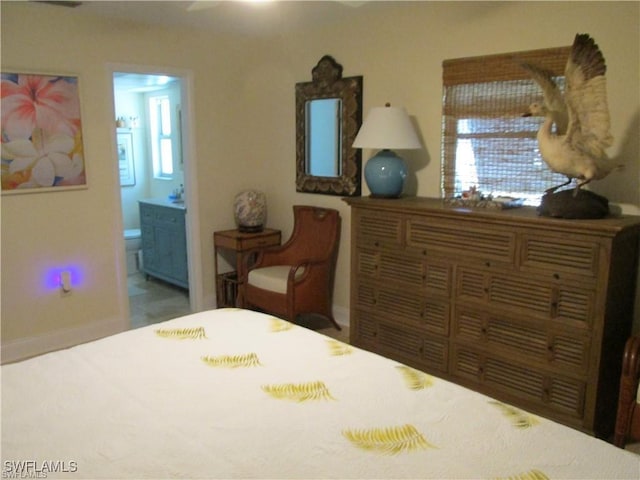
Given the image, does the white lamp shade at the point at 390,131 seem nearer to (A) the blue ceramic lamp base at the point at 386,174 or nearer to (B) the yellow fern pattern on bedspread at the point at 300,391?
(A) the blue ceramic lamp base at the point at 386,174

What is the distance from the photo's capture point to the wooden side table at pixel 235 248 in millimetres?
4375

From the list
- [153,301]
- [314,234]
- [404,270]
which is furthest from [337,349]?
[153,301]

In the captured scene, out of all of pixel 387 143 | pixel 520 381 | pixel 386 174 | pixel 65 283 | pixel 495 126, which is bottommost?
pixel 520 381

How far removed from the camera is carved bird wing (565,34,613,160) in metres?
2.41

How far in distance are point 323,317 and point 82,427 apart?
302cm

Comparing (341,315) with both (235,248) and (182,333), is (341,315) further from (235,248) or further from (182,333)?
(182,333)

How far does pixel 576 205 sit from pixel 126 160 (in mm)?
5424

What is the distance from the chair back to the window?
2.53 metres

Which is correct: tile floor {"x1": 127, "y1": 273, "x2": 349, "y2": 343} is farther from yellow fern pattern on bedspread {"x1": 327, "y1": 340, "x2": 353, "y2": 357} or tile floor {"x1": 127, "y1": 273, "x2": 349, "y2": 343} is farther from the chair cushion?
yellow fern pattern on bedspread {"x1": 327, "y1": 340, "x2": 353, "y2": 357}

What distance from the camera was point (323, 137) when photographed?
4.25m

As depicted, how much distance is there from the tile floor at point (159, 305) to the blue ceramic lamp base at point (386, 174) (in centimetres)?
119

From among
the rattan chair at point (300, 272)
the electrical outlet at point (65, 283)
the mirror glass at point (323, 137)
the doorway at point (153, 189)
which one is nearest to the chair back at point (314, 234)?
the rattan chair at point (300, 272)

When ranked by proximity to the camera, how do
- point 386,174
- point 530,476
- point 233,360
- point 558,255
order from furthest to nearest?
point 386,174 → point 558,255 → point 233,360 → point 530,476

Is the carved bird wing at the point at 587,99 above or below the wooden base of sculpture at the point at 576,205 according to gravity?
above
